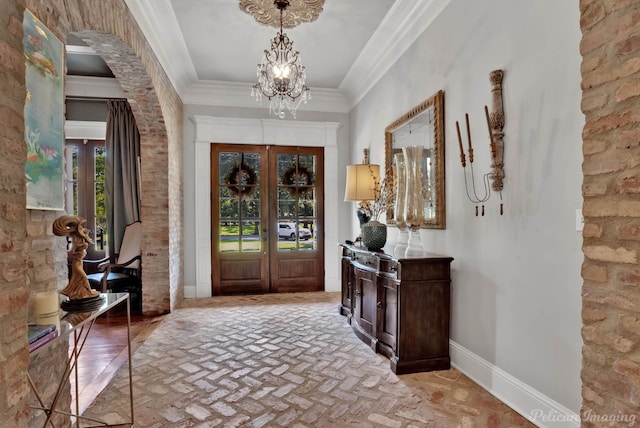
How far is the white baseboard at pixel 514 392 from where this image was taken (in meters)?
1.87

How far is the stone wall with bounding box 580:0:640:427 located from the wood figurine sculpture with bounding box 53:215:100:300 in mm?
2338

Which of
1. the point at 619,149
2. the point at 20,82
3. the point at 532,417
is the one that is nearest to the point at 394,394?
the point at 532,417

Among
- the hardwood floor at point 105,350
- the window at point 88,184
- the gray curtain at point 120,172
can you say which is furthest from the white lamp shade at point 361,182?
the window at point 88,184

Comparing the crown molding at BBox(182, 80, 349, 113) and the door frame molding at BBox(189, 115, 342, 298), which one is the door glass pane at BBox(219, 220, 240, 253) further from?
the crown molding at BBox(182, 80, 349, 113)

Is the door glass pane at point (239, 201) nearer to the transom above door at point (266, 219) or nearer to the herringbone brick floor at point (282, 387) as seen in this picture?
the transom above door at point (266, 219)

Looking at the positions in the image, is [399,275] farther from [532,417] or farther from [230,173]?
[230,173]

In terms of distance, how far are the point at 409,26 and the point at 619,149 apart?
107 inches

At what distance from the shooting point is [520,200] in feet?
7.02

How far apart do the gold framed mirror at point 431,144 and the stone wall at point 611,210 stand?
1.60 meters

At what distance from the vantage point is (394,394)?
2381 millimetres

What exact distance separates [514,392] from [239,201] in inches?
173

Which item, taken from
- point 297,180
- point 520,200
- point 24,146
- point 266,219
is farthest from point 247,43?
point 520,200

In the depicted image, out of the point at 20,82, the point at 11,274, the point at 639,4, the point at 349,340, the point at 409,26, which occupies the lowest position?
the point at 349,340

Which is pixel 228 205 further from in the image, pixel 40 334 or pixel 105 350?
pixel 40 334
